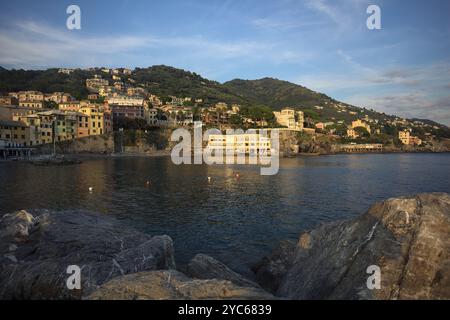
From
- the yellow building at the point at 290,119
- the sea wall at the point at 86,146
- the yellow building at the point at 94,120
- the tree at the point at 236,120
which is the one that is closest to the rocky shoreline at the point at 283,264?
the sea wall at the point at 86,146

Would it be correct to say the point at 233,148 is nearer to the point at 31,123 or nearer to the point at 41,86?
the point at 31,123

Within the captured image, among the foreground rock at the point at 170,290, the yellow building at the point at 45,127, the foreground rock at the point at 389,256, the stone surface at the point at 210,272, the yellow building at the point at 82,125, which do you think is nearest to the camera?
the foreground rock at the point at 389,256

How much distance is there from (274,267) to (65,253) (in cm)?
847

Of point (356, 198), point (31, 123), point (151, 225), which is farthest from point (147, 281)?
point (31, 123)

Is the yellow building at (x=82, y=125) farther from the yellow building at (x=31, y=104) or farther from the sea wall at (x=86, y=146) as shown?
the yellow building at (x=31, y=104)

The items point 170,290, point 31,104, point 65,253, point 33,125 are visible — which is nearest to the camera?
point 170,290

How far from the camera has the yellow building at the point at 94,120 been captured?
11831 cm

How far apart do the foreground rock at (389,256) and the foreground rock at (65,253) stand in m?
5.13

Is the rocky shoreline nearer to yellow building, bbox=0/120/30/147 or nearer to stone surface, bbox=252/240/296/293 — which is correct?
stone surface, bbox=252/240/296/293

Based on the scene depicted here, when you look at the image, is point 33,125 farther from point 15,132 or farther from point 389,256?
point 389,256

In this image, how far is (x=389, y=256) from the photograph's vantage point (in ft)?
24.5

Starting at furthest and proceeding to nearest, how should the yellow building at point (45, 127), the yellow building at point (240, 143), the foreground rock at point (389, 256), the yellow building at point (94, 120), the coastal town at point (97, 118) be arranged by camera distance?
the yellow building at point (240, 143), the yellow building at point (94, 120), the yellow building at point (45, 127), the coastal town at point (97, 118), the foreground rock at point (389, 256)

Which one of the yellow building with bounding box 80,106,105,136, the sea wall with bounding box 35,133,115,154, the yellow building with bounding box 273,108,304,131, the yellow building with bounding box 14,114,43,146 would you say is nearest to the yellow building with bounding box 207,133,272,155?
the yellow building with bounding box 273,108,304,131

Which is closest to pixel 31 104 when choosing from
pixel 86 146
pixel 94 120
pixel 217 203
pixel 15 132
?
pixel 94 120
